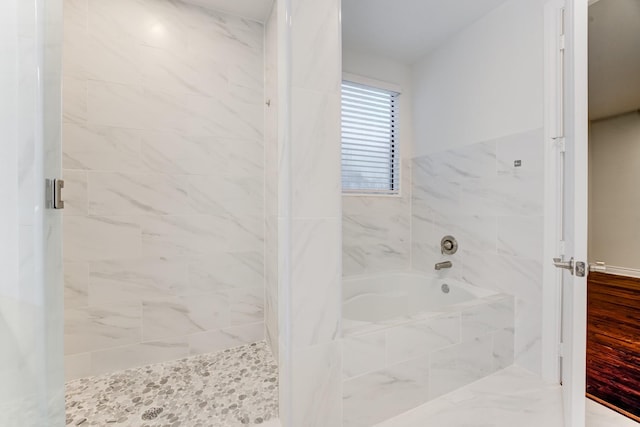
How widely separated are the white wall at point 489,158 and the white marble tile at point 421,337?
0.68 m

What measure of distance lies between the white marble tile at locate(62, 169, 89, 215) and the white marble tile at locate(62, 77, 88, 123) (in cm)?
32

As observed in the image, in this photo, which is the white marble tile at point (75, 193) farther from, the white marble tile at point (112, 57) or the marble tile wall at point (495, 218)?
the marble tile wall at point (495, 218)

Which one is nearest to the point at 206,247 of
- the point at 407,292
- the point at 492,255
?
the point at 407,292

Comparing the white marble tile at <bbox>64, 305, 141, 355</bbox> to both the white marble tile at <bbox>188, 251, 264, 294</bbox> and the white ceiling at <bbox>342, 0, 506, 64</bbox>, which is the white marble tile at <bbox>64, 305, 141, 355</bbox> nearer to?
the white marble tile at <bbox>188, 251, 264, 294</bbox>

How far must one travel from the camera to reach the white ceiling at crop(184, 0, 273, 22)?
183 centimetres

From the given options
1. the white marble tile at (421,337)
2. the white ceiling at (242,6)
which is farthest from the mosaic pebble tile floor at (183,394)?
the white ceiling at (242,6)

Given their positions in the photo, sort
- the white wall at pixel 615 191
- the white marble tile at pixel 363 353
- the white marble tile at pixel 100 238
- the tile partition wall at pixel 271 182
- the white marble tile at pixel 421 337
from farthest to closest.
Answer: the white wall at pixel 615 191
the tile partition wall at pixel 271 182
the white marble tile at pixel 100 238
the white marble tile at pixel 421 337
the white marble tile at pixel 363 353

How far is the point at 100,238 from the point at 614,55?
478 cm

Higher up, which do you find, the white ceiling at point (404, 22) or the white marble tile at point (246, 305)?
the white ceiling at point (404, 22)

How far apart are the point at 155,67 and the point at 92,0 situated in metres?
0.46

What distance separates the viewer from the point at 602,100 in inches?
151

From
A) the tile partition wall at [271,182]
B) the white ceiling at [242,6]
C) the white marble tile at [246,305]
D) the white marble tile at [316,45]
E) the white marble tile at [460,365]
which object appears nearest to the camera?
the white marble tile at [316,45]

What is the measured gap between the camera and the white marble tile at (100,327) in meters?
1.59

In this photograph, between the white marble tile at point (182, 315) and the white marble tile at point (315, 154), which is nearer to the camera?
the white marble tile at point (315, 154)
